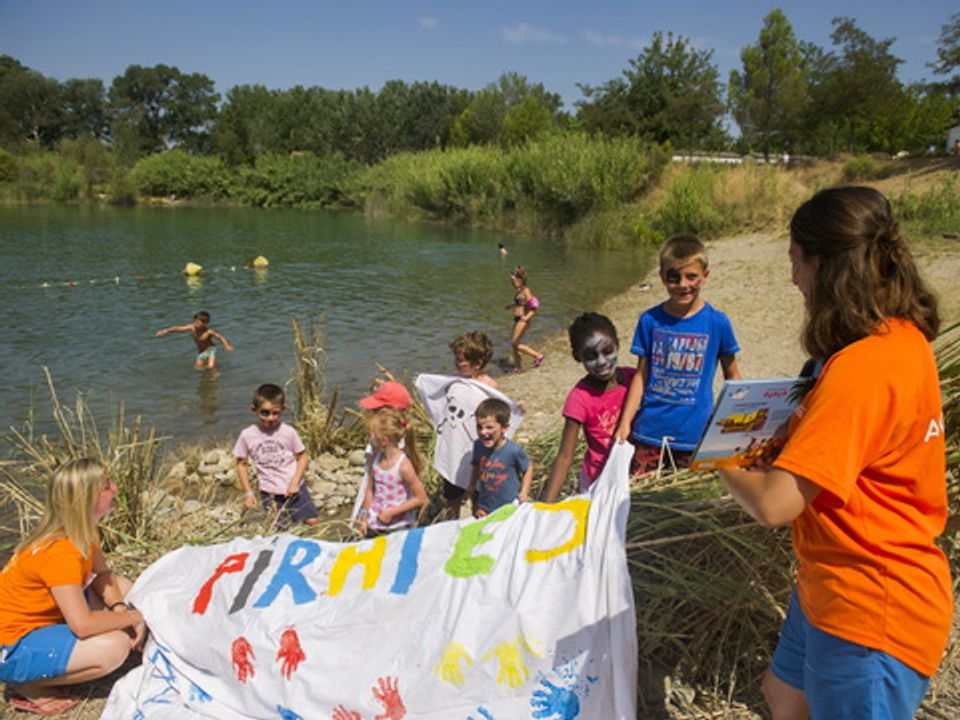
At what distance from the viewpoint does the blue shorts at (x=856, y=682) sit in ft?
5.44

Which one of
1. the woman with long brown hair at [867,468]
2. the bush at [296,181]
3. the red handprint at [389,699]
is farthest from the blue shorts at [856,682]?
the bush at [296,181]

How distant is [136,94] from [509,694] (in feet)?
339

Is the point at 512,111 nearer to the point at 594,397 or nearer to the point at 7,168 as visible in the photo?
the point at 7,168

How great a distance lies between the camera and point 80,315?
562 inches

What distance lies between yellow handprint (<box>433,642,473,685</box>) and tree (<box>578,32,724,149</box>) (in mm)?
37070

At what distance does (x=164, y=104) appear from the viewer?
89000 mm

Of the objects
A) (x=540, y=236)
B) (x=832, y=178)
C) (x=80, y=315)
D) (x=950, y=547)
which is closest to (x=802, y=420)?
(x=950, y=547)

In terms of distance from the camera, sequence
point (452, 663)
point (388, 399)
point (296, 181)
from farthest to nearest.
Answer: point (296, 181), point (388, 399), point (452, 663)

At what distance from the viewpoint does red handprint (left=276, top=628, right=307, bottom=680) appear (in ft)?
8.90

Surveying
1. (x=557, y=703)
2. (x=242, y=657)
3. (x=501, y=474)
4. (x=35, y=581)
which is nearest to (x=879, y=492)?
(x=557, y=703)

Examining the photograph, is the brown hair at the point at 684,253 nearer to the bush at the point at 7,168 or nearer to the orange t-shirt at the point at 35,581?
the orange t-shirt at the point at 35,581

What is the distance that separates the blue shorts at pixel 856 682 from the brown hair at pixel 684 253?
193cm

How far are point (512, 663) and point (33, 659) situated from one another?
2094mm

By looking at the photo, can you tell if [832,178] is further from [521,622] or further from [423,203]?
[521,622]
